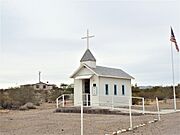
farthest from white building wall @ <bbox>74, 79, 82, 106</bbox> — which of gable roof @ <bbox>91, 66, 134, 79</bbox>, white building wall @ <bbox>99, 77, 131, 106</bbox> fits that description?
Answer: white building wall @ <bbox>99, 77, 131, 106</bbox>

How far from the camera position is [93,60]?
30.8m

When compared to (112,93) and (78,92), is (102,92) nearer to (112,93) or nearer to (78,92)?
(112,93)

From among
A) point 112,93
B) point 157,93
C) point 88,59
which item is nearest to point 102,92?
point 112,93

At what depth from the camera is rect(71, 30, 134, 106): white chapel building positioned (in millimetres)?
29641

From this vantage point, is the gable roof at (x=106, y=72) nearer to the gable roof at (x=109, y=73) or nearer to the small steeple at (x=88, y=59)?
the gable roof at (x=109, y=73)

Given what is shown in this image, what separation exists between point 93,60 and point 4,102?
15025 mm

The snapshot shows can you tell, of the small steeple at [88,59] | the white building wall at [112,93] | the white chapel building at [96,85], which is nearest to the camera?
the white chapel building at [96,85]

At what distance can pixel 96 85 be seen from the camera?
29609 mm

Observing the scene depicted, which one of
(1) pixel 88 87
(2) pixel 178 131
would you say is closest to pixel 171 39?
(1) pixel 88 87

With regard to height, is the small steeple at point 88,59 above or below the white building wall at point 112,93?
above

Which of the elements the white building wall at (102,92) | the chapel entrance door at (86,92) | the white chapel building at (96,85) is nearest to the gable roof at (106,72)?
the white chapel building at (96,85)

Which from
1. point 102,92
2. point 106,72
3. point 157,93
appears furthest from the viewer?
point 157,93

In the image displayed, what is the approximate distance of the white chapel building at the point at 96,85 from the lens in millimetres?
29641

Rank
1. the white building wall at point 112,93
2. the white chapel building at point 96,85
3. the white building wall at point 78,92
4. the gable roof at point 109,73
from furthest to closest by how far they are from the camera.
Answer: the white building wall at point 78,92 → the gable roof at point 109,73 → the white building wall at point 112,93 → the white chapel building at point 96,85
